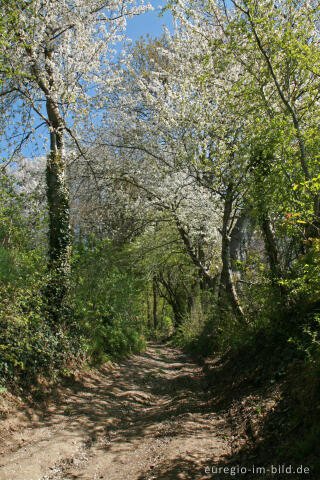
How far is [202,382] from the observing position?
8102 millimetres

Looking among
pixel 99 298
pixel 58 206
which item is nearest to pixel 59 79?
pixel 58 206

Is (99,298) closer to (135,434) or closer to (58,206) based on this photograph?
(58,206)

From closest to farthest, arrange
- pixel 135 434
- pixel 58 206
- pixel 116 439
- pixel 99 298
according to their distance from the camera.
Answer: pixel 116 439 → pixel 135 434 → pixel 58 206 → pixel 99 298

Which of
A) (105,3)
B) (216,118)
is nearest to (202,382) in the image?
(216,118)

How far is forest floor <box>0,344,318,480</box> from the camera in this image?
3.75 meters

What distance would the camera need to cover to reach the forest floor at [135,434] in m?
3.75

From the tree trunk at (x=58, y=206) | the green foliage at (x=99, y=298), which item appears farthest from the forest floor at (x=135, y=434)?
the tree trunk at (x=58, y=206)

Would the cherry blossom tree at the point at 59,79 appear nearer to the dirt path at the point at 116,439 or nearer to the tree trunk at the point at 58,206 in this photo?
the tree trunk at the point at 58,206

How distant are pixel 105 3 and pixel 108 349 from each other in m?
9.66

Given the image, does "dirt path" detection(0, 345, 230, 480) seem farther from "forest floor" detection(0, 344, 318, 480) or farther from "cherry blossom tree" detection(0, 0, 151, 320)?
"cherry blossom tree" detection(0, 0, 151, 320)

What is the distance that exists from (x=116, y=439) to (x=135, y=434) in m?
0.28

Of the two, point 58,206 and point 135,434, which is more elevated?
point 58,206

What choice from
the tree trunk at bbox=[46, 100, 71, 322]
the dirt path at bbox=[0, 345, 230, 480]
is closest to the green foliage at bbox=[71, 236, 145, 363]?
the tree trunk at bbox=[46, 100, 71, 322]

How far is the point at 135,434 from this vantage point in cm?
513
